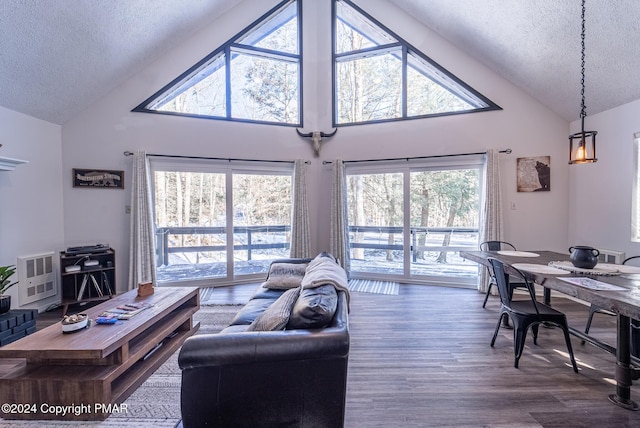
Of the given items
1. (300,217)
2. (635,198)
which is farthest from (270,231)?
(635,198)

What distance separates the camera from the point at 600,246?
Result: 13.3 ft

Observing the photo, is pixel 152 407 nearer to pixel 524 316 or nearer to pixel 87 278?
pixel 87 278

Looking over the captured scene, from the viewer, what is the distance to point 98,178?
4.51m

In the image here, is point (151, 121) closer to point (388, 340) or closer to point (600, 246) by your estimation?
point (388, 340)

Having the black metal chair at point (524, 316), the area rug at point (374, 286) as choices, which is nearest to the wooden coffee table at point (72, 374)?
the black metal chair at point (524, 316)

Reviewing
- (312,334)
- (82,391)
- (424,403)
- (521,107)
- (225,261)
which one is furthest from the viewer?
(225,261)

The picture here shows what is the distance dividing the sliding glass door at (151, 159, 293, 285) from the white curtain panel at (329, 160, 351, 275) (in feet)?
2.77

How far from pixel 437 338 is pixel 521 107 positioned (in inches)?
152

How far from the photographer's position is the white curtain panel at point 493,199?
457cm

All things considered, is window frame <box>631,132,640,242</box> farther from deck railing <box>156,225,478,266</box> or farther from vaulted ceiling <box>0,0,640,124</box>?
deck railing <box>156,225,478,266</box>

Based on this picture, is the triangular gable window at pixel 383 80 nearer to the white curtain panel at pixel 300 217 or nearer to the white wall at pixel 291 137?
the white wall at pixel 291 137

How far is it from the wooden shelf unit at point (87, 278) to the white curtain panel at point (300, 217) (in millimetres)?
2710

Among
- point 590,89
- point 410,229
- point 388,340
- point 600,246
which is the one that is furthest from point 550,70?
point 388,340

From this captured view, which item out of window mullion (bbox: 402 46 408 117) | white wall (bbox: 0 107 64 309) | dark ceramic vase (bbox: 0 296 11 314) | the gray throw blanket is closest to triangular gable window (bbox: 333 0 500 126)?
window mullion (bbox: 402 46 408 117)
